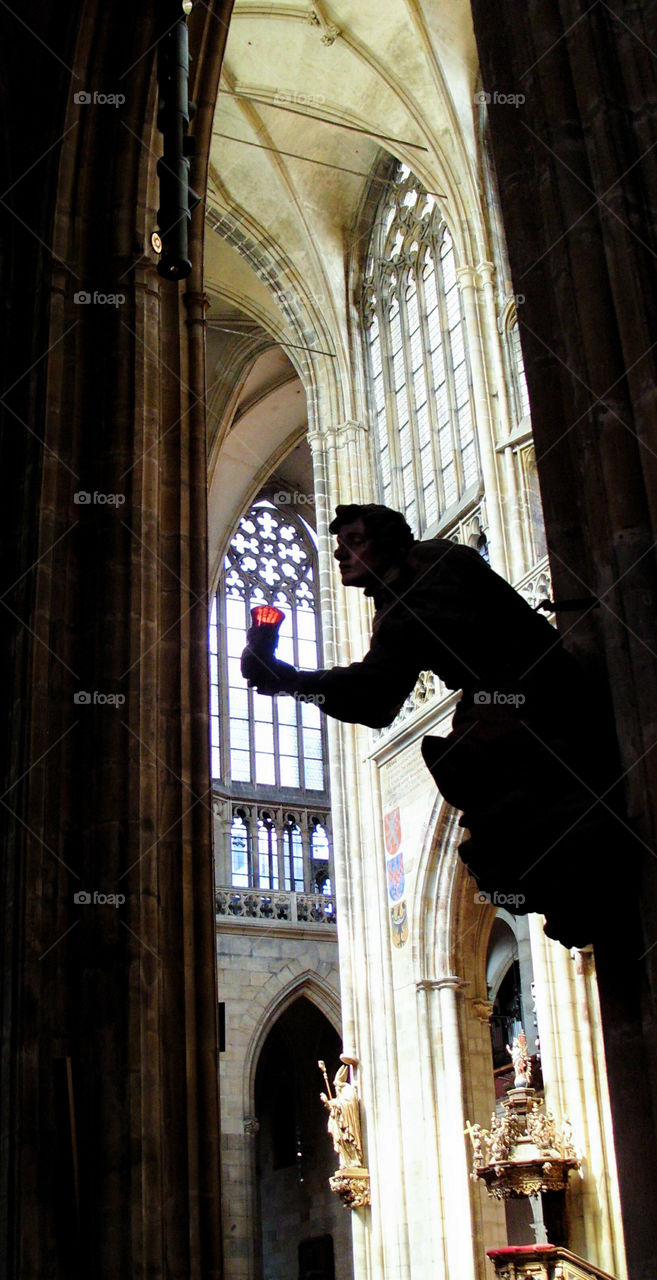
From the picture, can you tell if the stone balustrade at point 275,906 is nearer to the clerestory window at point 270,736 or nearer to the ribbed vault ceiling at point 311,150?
the clerestory window at point 270,736

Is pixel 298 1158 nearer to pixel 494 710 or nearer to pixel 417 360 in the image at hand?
pixel 417 360

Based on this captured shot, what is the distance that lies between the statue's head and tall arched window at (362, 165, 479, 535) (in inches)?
509

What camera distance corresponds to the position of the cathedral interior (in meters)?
3.20

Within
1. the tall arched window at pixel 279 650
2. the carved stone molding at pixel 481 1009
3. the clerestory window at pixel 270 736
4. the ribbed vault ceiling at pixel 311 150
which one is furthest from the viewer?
the tall arched window at pixel 279 650

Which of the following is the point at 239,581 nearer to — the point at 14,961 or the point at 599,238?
the point at 14,961

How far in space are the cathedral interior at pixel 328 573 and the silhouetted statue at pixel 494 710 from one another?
44 millimetres

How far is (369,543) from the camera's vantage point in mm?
3293

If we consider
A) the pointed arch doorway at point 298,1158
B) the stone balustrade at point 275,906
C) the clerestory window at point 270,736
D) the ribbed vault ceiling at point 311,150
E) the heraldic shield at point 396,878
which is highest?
the ribbed vault ceiling at point 311,150

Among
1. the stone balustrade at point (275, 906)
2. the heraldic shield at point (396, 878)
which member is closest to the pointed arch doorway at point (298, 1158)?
the stone balustrade at point (275, 906)

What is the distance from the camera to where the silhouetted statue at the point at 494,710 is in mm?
2807

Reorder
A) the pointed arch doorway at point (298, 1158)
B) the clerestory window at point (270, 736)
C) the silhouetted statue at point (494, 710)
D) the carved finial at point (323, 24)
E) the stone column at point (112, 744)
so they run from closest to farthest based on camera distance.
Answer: the silhouetted statue at point (494, 710) < the stone column at point (112, 744) < the carved finial at point (323, 24) < the pointed arch doorway at point (298, 1158) < the clerestory window at point (270, 736)

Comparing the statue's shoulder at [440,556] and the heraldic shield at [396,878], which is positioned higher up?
the heraldic shield at [396,878]

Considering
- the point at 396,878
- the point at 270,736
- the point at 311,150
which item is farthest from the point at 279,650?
the point at 311,150

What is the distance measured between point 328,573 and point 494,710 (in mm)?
15186
